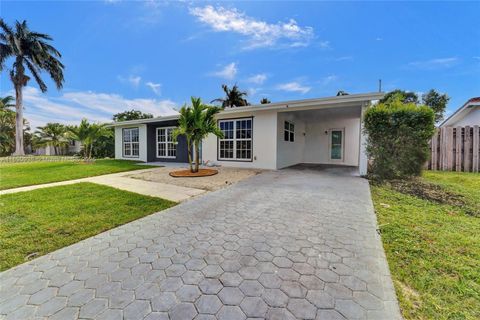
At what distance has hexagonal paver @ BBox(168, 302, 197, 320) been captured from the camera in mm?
1471

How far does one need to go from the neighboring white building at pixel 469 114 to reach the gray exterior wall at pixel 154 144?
16558mm

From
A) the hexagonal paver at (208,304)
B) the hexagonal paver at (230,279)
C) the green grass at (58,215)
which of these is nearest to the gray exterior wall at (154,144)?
the green grass at (58,215)

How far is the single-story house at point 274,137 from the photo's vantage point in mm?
8709

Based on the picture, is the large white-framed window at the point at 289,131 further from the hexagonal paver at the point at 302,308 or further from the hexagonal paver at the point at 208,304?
the hexagonal paver at the point at 208,304

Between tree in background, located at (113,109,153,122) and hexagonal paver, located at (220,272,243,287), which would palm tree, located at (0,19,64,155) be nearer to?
tree in background, located at (113,109,153,122)

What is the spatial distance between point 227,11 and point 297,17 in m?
3.14

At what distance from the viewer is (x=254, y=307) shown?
1.56 metres

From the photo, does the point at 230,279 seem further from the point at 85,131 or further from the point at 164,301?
the point at 85,131

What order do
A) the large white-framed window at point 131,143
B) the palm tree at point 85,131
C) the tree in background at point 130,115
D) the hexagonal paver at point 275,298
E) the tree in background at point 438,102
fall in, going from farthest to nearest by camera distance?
the tree in background at point 130,115
the tree in background at point 438,102
the large white-framed window at point 131,143
the palm tree at point 85,131
the hexagonal paver at point 275,298

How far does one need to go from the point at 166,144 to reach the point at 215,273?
13124mm

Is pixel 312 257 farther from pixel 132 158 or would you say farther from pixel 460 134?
pixel 132 158

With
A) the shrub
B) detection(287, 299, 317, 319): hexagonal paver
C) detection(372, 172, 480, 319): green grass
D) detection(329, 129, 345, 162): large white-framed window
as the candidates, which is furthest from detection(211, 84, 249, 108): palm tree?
detection(287, 299, 317, 319): hexagonal paver

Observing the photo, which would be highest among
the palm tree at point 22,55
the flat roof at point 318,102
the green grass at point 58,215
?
the palm tree at point 22,55

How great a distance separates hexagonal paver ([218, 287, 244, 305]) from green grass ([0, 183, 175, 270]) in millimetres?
2258
